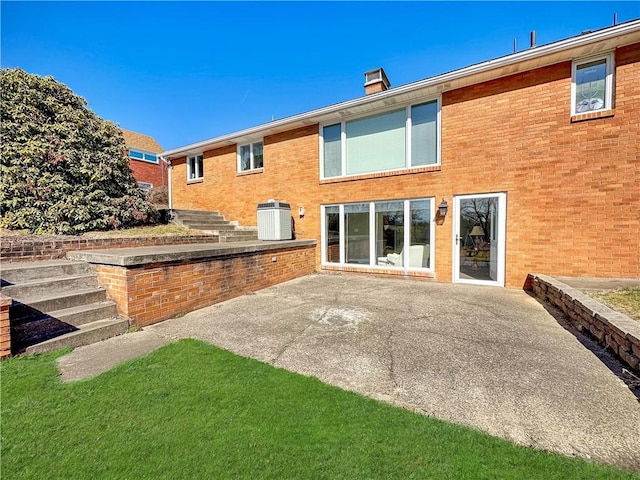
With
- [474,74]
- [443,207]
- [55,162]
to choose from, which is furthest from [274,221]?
[474,74]

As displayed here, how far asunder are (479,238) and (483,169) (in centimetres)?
171

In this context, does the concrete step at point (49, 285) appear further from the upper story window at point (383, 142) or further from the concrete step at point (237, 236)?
the upper story window at point (383, 142)

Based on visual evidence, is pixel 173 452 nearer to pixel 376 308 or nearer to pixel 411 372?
pixel 411 372

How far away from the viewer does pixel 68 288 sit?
4.07 m

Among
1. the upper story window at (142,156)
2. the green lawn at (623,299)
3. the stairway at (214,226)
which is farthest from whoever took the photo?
the upper story window at (142,156)

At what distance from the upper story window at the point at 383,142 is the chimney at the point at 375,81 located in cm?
173

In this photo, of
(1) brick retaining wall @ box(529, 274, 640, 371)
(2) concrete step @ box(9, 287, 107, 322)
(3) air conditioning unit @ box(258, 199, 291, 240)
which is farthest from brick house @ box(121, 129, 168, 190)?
(1) brick retaining wall @ box(529, 274, 640, 371)

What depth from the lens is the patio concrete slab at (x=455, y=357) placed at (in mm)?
2100

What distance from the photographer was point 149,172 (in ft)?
76.6

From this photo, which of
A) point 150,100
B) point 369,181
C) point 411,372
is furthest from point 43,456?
point 150,100

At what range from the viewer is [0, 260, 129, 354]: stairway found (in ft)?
10.7

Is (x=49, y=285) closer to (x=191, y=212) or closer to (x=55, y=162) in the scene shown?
(x=55, y=162)

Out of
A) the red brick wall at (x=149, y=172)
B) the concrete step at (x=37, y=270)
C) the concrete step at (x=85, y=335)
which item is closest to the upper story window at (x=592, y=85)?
the concrete step at (x=85, y=335)

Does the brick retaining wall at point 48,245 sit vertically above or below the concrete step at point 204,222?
below
